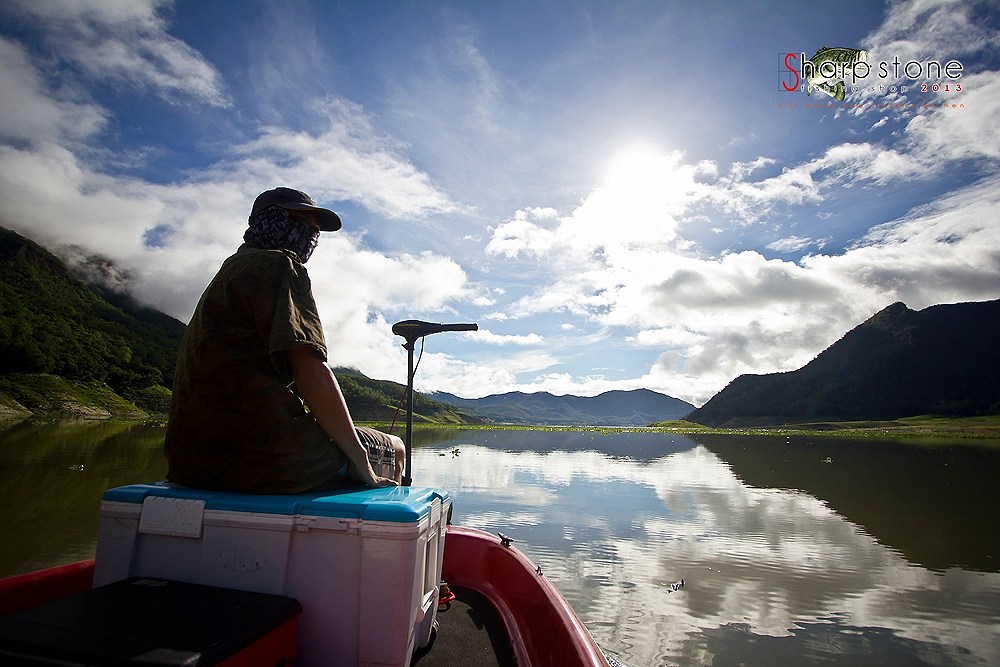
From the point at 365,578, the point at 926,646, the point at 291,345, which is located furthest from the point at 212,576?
the point at 926,646

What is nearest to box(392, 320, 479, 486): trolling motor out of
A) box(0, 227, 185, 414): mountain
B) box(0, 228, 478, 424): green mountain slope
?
box(0, 228, 478, 424): green mountain slope

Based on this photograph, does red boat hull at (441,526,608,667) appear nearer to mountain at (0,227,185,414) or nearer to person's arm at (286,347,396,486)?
person's arm at (286,347,396,486)

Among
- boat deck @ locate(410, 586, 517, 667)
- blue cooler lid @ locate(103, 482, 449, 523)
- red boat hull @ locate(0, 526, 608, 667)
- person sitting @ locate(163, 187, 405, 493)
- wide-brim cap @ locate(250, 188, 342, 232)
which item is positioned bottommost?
boat deck @ locate(410, 586, 517, 667)

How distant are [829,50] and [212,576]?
829 inches

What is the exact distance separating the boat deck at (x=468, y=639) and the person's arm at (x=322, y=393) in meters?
2.02

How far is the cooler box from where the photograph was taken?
7.89 feet

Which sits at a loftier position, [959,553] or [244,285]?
[244,285]

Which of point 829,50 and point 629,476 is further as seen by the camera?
point 629,476

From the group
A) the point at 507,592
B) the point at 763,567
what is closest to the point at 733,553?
the point at 763,567

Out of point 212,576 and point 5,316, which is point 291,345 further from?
point 5,316

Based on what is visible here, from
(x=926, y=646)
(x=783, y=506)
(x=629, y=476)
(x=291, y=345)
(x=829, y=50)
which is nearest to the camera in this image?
(x=291, y=345)

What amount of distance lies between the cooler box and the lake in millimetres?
6541

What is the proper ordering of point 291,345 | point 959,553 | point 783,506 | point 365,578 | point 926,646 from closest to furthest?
point 365,578
point 291,345
point 926,646
point 959,553
point 783,506

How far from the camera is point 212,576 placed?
8.25ft
